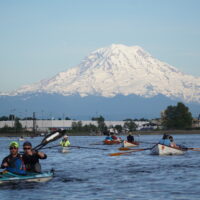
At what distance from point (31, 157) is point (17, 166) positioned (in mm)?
1315

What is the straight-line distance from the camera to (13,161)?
100 ft

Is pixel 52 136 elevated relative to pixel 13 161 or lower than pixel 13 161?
elevated

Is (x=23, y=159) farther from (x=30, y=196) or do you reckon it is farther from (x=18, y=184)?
(x=30, y=196)

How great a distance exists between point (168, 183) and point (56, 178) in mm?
6921

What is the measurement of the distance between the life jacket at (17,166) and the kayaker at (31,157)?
81cm

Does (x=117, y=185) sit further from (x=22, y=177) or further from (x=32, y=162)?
(x=22, y=177)

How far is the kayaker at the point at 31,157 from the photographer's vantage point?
3152 centimetres

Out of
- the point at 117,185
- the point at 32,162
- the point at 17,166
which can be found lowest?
the point at 117,185

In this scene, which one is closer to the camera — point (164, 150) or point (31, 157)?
point (31, 157)

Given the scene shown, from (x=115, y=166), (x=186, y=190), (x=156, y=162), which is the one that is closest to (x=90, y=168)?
(x=115, y=166)

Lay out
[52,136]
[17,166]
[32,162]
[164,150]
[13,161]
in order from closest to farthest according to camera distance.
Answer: [13,161]
[17,166]
[32,162]
[52,136]
[164,150]

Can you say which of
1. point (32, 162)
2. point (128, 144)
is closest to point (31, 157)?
point (32, 162)

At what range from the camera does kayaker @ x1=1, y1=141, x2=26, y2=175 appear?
30.3 meters

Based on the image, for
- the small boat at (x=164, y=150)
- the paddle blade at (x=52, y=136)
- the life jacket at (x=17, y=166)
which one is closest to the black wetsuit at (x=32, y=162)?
the life jacket at (x=17, y=166)
